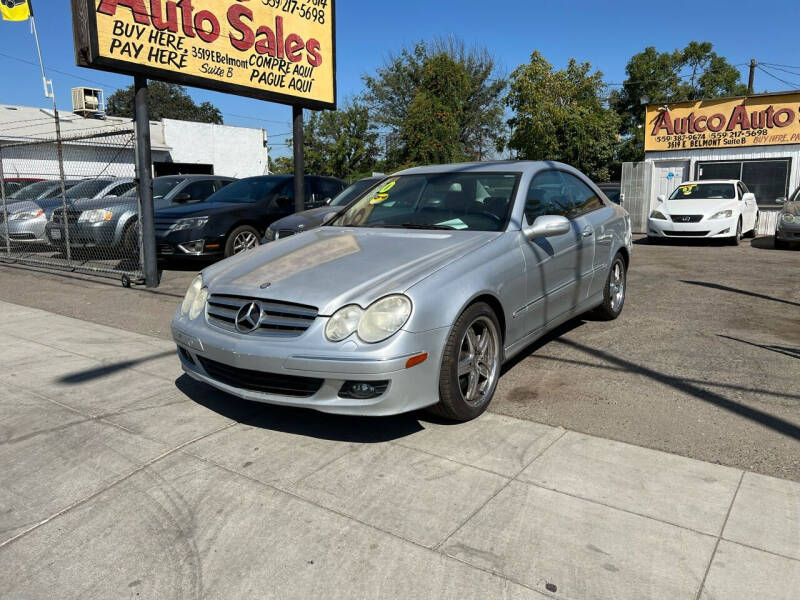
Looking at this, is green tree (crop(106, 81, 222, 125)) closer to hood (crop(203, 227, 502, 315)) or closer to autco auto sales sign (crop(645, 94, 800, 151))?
autco auto sales sign (crop(645, 94, 800, 151))

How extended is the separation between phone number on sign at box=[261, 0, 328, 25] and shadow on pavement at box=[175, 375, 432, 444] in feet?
24.8

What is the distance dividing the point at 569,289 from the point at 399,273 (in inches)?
73.7

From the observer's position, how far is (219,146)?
3309cm

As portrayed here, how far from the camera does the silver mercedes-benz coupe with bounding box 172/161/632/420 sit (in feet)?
10.8

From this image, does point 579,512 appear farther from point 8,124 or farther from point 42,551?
point 8,124

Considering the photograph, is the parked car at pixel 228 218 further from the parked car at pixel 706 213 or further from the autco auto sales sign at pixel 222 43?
the parked car at pixel 706 213

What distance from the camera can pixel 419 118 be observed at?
36594 mm

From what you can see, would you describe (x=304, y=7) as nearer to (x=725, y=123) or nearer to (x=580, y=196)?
(x=580, y=196)

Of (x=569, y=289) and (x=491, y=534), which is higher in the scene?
(x=569, y=289)

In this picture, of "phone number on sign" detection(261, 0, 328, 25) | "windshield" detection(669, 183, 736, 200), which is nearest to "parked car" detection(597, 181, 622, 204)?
"windshield" detection(669, 183, 736, 200)

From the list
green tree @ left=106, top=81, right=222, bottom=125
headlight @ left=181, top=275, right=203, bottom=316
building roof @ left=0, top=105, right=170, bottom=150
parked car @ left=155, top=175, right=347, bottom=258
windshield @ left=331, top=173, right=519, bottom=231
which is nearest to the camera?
headlight @ left=181, top=275, right=203, bottom=316

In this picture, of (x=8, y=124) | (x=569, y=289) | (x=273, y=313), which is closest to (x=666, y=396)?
(x=569, y=289)

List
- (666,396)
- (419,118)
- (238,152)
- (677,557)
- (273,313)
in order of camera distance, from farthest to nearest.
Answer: (419,118), (238,152), (666,396), (273,313), (677,557)

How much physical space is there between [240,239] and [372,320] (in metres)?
7.08
